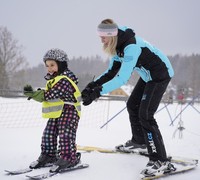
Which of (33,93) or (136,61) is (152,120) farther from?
(33,93)

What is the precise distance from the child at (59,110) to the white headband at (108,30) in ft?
1.59

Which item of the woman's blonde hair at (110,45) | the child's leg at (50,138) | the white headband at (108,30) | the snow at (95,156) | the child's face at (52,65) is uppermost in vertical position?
the white headband at (108,30)

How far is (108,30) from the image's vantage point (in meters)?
2.97

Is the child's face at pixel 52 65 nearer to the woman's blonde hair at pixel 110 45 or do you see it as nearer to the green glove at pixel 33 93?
the green glove at pixel 33 93

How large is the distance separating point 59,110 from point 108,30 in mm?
979

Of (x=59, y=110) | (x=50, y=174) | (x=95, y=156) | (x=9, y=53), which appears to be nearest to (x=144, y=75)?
(x=59, y=110)

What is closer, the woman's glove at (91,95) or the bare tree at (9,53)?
the woman's glove at (91,95)

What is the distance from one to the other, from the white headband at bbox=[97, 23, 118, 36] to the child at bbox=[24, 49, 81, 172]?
49 centimetres

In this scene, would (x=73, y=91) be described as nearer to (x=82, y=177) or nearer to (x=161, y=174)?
(x=82, y=177)

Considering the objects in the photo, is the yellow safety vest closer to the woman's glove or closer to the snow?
the woman's glove

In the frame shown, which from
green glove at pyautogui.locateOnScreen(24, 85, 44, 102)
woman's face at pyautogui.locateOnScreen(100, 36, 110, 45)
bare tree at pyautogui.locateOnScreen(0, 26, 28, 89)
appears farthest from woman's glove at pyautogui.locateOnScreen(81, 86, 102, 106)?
bare tree at pyautogui.locateOnScreen(0, 26, 28, 89)

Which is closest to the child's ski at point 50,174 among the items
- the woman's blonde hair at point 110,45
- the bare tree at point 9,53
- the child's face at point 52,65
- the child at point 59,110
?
the child at point 59,110

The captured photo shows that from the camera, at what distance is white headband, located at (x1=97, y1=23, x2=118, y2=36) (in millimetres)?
2955

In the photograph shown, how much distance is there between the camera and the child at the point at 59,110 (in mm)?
2945
